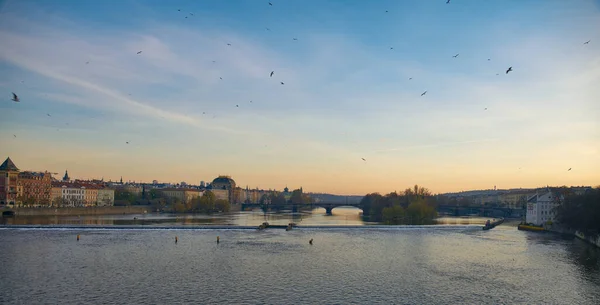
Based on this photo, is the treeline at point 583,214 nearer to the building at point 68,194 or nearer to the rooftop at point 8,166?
the rooftop at point 8,166

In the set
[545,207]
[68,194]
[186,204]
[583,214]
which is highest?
[583,214]

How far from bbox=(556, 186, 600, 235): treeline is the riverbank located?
284 ft

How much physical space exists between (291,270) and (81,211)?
3295 inches

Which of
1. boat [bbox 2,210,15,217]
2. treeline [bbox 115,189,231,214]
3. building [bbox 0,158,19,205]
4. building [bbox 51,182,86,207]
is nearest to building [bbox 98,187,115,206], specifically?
treeline [bbox 115,189,231,214]

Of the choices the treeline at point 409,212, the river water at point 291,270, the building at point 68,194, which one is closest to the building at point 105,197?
the building at point 68,194

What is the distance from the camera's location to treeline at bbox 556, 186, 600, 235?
1932 inches

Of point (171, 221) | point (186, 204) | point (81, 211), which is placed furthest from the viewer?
point (186, 204)

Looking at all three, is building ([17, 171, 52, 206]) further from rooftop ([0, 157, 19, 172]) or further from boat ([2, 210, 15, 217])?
boat ([2, 210, 15, 217])

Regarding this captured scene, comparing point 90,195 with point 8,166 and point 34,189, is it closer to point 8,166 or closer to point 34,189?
point 34,189

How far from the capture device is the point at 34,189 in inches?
4291

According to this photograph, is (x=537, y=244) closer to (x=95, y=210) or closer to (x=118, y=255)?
(x=118, y=255)

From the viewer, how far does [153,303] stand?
25.0m

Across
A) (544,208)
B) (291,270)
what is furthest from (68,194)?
(291,270)

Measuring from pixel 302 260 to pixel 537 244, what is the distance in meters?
28.4
